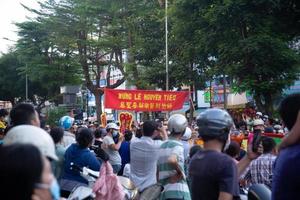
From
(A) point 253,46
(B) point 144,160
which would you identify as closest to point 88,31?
(A) point 253,46

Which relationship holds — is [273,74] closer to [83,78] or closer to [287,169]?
[287,169]

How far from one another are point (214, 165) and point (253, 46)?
53.1ft

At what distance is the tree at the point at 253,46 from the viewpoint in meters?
19.3

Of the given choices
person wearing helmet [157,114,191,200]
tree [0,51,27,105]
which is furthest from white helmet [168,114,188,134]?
tree [0,51,27,105]

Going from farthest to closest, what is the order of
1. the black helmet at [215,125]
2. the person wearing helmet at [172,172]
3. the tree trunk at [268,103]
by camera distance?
the tree trunk at [268,103], the person wearing helmet at [172,172], the black helmet at [215,125]

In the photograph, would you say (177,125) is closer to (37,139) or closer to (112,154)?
(37,139)

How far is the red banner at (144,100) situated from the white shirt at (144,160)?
8.11 metres

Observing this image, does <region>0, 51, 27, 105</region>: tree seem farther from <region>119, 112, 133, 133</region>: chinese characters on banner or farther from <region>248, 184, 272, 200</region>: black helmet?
<region>248, 184, 272, 200</region>: black helmet

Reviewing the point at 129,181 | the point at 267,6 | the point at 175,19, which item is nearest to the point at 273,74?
the point at 267,6

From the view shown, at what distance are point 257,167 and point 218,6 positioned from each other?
14.3 metres

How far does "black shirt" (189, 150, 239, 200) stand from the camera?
10.7 ft

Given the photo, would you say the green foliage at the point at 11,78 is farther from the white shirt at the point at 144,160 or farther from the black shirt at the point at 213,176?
the black shirt at the point at 213,176

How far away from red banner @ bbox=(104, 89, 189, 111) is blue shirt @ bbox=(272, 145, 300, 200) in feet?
39.8

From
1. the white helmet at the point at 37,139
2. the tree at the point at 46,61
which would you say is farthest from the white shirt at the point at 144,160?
the tree at the point at 46,61
